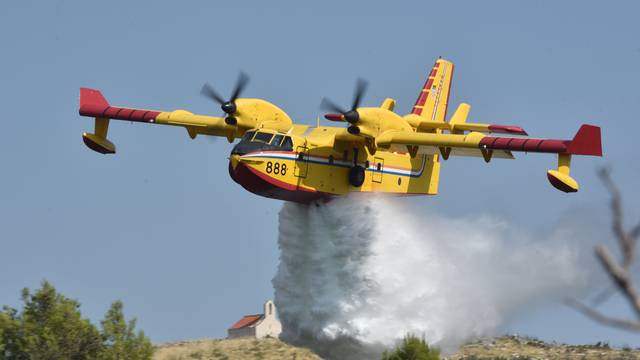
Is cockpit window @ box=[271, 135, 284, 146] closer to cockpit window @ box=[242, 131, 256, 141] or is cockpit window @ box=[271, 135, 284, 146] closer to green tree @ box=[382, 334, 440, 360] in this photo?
cockpit window @ box=[242, 131, 256, 141]

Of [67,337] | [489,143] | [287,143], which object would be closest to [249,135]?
[287,143]

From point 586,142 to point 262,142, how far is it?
6941 millimetres

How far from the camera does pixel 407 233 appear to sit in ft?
87.5

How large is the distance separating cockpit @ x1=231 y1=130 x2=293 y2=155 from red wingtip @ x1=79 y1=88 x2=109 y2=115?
25.7ft

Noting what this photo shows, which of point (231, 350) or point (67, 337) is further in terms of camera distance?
point (231, 350)

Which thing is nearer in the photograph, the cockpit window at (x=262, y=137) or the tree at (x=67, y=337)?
the cockpit window at (x=262, y=137)

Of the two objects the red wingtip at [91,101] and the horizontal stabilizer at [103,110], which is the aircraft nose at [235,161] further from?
the red wingtip at [91,101]

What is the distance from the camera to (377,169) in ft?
83.3

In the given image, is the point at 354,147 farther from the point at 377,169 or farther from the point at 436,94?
the point at 436,94

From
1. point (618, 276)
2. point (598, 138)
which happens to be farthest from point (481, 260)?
point (618, 276)

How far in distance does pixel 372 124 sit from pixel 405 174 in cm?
299

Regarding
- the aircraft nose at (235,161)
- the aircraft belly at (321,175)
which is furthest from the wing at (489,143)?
the aircraft nose at (235,161)

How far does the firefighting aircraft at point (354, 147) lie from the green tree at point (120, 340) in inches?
392

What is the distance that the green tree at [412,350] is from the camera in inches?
1003
